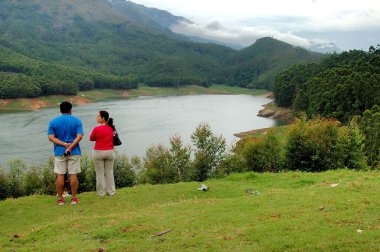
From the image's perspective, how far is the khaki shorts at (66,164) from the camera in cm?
1453

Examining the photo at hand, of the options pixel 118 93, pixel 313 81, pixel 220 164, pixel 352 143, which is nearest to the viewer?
pixel 352 143

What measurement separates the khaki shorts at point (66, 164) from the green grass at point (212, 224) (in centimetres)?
153

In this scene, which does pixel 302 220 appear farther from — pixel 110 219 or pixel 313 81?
pixel 313 81

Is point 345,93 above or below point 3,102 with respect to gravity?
above

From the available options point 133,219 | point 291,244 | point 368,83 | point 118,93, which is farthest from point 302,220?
point 118,93

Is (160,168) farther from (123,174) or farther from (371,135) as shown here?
(371,135)

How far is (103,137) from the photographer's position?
15.4 m

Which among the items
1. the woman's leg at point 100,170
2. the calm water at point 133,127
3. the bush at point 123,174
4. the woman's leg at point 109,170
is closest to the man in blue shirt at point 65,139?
the woman's leg at point 100,170

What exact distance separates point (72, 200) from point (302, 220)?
9.20m

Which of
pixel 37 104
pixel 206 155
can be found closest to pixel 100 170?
pixel 206 155

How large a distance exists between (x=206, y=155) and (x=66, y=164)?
60.9 ft

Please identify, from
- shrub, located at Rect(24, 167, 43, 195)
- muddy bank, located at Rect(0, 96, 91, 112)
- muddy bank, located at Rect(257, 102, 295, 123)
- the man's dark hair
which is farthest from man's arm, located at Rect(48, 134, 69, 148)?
muddy bank, located at Rect(0, 96, 91, 112)

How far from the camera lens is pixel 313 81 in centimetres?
9062

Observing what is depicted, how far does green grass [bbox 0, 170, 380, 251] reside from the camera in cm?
878
